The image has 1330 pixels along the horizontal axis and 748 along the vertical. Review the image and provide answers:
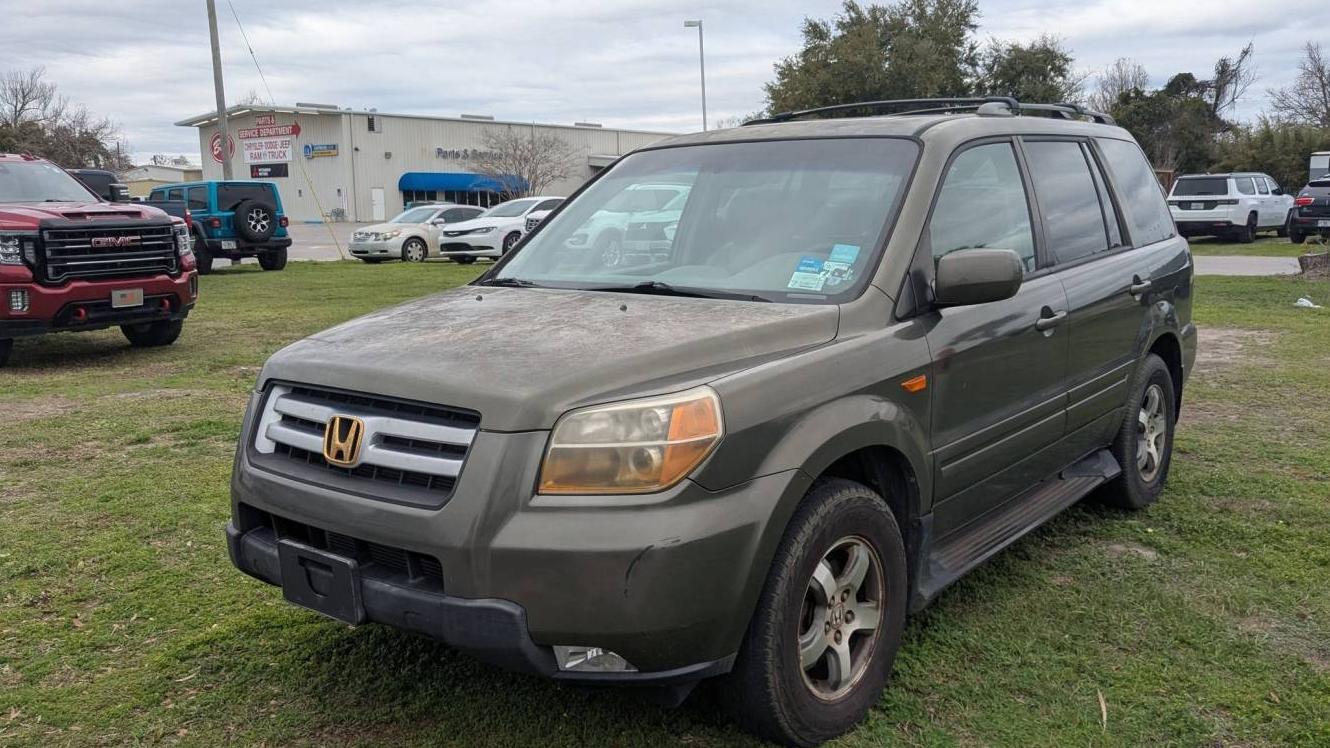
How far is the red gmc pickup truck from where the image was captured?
8453 millimetres

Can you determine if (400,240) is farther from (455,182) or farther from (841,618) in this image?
(455,182)

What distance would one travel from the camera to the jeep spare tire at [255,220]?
65.9 feet

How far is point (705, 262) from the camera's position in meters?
3.56

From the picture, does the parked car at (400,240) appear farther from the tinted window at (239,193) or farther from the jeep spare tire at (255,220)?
the jeep spare tire at (255,220)

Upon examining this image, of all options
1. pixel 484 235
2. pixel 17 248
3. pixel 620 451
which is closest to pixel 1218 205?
pixel 484 235

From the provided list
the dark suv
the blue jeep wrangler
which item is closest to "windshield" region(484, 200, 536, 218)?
the blue jeep wrangler

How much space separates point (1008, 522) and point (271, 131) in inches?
2407

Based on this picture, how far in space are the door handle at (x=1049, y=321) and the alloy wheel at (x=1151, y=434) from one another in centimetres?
119

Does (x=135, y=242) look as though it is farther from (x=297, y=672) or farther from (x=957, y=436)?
(x=957, y=436)

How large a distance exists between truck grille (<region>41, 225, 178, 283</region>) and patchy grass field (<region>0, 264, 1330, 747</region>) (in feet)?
10.3

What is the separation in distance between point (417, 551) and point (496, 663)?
13.0 inches

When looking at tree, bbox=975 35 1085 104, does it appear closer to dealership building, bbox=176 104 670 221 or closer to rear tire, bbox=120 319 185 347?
dealership building, bbox=176 104 670 221

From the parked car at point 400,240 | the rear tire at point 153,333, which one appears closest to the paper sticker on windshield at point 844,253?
the rear tire at point 153,333

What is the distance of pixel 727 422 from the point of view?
2.55 meters
